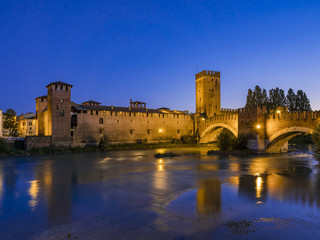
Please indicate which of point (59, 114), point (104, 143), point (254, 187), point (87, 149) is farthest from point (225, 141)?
point (59, 114)

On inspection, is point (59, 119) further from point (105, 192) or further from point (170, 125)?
point (105, 192)

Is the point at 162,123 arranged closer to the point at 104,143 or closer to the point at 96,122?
the point at 96,122

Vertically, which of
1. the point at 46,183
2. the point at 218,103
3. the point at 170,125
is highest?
the point at 218,103

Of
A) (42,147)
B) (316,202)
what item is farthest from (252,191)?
(42,147)

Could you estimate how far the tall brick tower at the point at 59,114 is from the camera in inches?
1158

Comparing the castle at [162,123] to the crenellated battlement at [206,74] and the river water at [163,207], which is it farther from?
the river water at [163,207]

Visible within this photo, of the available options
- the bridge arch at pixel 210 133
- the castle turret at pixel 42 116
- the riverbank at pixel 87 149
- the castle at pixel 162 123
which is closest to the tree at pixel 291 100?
the castle at pixel 162 123

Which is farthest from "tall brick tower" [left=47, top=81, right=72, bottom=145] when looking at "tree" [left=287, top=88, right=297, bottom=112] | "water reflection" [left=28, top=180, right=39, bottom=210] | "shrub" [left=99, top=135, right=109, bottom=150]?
"tree" [left=287, top=88, right=297, bottom=112]

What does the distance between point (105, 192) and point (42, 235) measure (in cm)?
405

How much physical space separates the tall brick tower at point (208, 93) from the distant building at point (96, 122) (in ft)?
12.6

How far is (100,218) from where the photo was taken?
22.4ft

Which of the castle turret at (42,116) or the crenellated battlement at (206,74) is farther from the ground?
the crenellated battlement at (206,74)

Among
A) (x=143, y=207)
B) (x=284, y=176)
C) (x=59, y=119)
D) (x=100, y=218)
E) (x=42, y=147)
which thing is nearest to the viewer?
(x=100, y=218)

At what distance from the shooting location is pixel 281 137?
23781 millimetres
